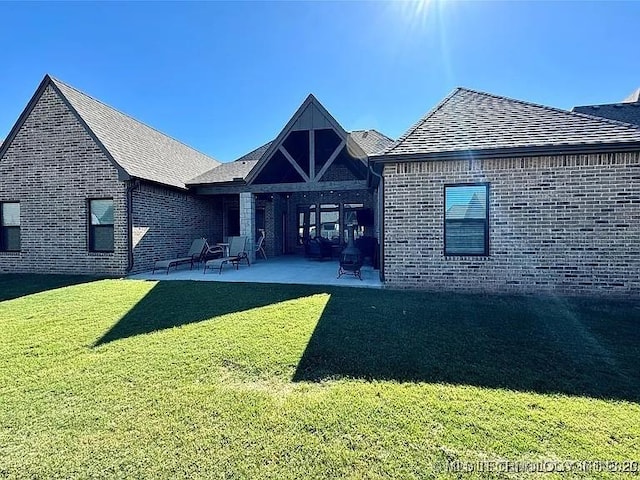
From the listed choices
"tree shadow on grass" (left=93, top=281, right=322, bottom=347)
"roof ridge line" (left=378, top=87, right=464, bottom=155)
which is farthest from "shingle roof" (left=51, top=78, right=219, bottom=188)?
"roof ridge line" (left=378, top=87, right=464, bottom=155)

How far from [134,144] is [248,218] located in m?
5.21

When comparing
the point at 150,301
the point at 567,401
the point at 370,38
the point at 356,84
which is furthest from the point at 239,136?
the point at 567,401

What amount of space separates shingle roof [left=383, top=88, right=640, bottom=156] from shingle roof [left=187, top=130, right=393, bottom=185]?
141 inches

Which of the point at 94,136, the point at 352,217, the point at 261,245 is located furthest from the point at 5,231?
the point at 352,217

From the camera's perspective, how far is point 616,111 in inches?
440

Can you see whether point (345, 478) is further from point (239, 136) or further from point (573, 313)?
point (239, 136)

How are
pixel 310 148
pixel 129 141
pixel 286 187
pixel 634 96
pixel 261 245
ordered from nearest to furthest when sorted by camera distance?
pixel 310 148, pixel 286 187, pixel 129 141, pixel 634 96, pixel 261 245

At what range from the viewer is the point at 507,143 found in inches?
281

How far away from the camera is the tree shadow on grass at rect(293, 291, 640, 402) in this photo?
11.4 ft

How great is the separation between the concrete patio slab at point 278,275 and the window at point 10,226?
15.2 ft

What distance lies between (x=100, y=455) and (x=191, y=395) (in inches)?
35.2

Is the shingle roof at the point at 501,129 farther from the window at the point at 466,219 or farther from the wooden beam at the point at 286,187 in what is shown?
the wooden beam at the point at 286,187

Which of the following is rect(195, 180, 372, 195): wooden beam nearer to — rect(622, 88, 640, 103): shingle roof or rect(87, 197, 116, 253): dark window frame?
rect(87, 197, 116, 253): dark window frame

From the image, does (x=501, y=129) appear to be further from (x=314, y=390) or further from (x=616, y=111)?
(x=314, y=390)
